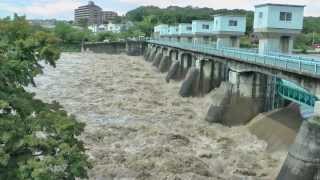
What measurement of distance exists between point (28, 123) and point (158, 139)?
59.9ft

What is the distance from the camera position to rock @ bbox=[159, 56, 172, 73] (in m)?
74.4

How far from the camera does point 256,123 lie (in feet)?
104

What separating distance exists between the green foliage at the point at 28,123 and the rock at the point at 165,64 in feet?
205

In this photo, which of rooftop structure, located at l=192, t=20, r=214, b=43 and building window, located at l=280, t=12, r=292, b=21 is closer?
building window, located at l=280, t=12, r=292, b=21

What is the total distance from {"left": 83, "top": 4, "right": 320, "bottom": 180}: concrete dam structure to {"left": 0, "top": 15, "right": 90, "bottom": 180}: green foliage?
36.1ft

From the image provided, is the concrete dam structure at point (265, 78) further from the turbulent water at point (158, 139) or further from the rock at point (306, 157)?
the turbulent water at point (158, 139)

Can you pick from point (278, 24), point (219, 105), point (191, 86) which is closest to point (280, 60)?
point (278, 24)

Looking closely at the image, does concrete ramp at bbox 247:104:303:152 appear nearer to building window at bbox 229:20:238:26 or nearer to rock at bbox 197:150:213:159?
rock at bbox 197:150:213:159

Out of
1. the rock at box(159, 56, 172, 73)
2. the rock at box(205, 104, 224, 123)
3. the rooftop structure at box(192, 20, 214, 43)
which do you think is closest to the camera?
the rock at box(205, 104, 224, 123)

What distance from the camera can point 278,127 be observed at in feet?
95.6

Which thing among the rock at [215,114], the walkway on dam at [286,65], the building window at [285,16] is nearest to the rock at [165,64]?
the walkway on dam at [286,65]

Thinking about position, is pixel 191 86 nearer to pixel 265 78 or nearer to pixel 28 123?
pixel 265 78

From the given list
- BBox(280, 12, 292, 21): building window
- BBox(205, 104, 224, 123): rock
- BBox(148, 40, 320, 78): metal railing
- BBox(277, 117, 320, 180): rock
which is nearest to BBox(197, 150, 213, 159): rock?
BBox(148, 40, 320, 78): metal railing

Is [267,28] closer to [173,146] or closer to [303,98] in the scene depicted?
[303,98]
